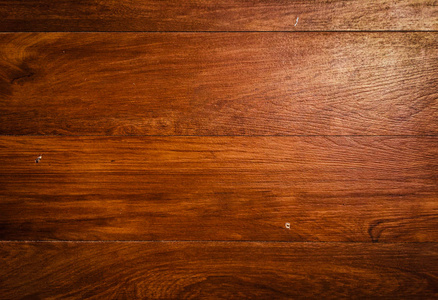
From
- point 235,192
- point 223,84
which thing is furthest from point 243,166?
point 223,84

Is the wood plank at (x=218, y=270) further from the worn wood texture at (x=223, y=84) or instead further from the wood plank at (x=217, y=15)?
the wood plank at (x=217, y=15)

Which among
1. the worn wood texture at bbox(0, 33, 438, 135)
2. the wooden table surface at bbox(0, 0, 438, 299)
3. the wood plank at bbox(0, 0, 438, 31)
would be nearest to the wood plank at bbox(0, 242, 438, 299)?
the wooden table surface at bbox(0, 0, 438, 299)

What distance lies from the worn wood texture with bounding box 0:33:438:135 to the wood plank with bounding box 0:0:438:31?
2 centimetres

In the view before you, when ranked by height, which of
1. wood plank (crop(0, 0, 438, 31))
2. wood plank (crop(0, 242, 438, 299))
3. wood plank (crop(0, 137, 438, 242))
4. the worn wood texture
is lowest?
wood plank (crop(0, 242, 438, 299))

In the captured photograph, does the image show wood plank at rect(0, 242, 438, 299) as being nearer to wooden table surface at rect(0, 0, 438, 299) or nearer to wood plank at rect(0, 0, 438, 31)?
wooden table surface at rect(0, 0, 438, 299)

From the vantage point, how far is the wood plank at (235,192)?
50 cm

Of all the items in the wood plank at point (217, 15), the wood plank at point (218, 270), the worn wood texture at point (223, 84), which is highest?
the wood plank at point (217, 15)

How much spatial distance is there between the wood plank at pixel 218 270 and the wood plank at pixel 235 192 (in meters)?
0.02

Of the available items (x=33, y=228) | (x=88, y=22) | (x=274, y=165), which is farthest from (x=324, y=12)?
(x=33, y=228)

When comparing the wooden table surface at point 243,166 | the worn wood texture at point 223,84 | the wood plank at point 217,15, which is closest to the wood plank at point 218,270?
the wooden table surface at point 243,166

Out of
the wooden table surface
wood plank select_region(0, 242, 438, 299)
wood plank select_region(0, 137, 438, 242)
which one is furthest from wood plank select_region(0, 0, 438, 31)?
wood plank select_region(0, 242, 438, 299)

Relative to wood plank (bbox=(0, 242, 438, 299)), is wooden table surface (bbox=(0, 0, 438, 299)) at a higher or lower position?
higher

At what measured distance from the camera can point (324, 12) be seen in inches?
20.0

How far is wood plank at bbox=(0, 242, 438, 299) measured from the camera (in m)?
0.50
